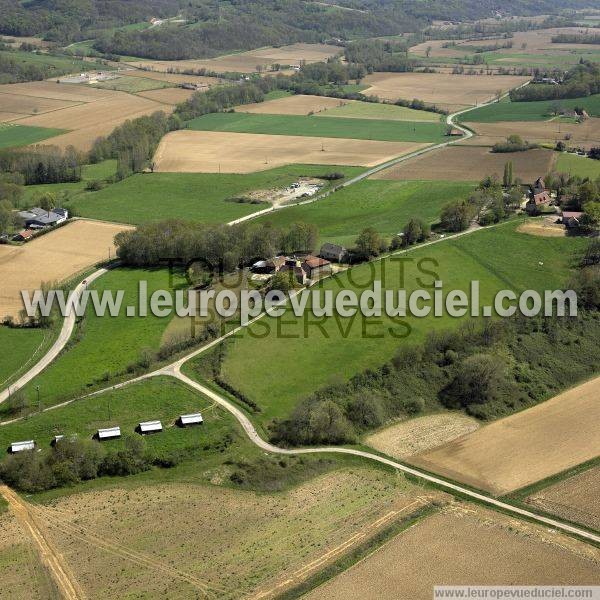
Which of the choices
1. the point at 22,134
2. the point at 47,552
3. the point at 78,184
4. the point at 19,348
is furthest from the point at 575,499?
the point at 22,134

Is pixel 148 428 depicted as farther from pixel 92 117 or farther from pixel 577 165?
pixel 92 117

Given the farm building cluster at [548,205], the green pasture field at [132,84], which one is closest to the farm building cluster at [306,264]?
the farm building cluster at [548,205]

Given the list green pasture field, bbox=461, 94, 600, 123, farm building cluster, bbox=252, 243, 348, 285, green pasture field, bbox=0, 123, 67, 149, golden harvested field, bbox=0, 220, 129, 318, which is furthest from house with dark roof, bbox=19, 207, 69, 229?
green pasture field, bbox=461, 94, 600, 123

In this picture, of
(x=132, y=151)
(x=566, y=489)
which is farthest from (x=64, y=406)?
(x=132, y=151)

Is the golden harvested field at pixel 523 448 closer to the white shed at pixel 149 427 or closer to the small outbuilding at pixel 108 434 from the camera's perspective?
the white shed at pixel 149 427

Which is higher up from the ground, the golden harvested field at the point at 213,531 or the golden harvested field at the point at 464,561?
the golden harvested field at the point at 213,531

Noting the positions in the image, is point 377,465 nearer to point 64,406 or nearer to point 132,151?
point 64,406

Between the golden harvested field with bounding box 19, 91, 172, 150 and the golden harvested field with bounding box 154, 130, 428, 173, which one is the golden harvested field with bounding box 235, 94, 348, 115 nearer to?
the golden harvested field with bounding box 19, 91, 172, 150
